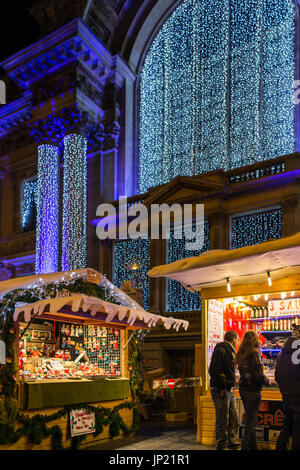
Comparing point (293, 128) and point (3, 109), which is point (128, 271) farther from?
point (3, 109)

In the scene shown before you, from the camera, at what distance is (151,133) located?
75.2 ft

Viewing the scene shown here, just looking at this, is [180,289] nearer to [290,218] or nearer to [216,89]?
[290,218]

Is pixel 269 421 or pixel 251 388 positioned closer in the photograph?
pixel 251 388

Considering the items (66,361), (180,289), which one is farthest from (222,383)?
(180,289)

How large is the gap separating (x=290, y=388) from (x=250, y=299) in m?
3.20

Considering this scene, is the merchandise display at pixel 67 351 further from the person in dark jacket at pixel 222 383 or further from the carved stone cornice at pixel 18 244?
the carved stone cornice at pixel 18 244

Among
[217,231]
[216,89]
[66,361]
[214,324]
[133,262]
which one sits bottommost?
[66,361]

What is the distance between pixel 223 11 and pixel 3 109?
466 inches

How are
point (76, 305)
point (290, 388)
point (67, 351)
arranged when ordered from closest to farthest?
point (290, 388) < point (76, 305) < point (67, 351)

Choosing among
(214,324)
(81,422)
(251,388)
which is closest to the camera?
(251,388)

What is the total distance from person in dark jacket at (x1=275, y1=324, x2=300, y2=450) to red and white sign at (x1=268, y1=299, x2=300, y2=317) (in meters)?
2.26

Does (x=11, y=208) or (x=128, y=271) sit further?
(x=11, y=208)

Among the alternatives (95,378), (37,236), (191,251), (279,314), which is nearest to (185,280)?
(279,314)

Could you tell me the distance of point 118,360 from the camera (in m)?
10.6
